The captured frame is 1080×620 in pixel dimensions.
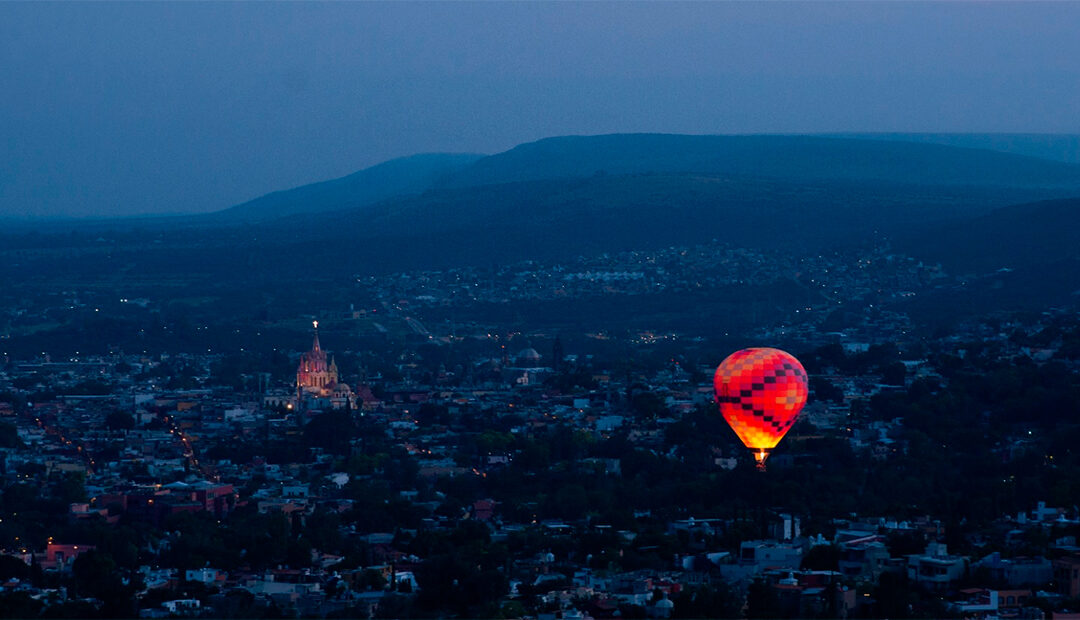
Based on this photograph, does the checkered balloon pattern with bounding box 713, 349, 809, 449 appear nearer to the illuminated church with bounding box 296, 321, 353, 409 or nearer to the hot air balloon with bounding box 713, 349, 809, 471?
the hot air balloon with bounding box 713, 349, 809, 471

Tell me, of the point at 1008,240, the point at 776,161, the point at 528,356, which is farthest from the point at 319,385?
the point at 776,161

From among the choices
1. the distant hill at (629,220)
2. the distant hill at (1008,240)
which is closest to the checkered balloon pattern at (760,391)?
the distant hill at (1008,240)

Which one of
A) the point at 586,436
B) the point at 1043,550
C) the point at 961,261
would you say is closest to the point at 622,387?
the point at 586,436

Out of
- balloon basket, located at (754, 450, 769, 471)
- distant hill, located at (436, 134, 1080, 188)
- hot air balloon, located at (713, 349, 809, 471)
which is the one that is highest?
hot air balloon, located at (713, 349, 809, 471)

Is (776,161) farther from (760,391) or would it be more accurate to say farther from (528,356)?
(760,391)

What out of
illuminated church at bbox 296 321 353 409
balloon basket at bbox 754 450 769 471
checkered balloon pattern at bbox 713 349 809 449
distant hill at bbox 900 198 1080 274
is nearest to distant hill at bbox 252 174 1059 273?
distant hill at bbox 900 198 1080 274

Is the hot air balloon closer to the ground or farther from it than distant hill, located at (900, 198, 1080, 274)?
farther from it

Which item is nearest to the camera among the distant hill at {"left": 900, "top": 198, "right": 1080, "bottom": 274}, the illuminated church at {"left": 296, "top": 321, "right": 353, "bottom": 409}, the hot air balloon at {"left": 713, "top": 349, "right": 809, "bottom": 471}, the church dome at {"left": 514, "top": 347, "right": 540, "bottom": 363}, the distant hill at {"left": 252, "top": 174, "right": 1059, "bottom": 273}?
the hot air balloon at {"left": 713, "top": 349, "right": 809, "bottom": 471}
